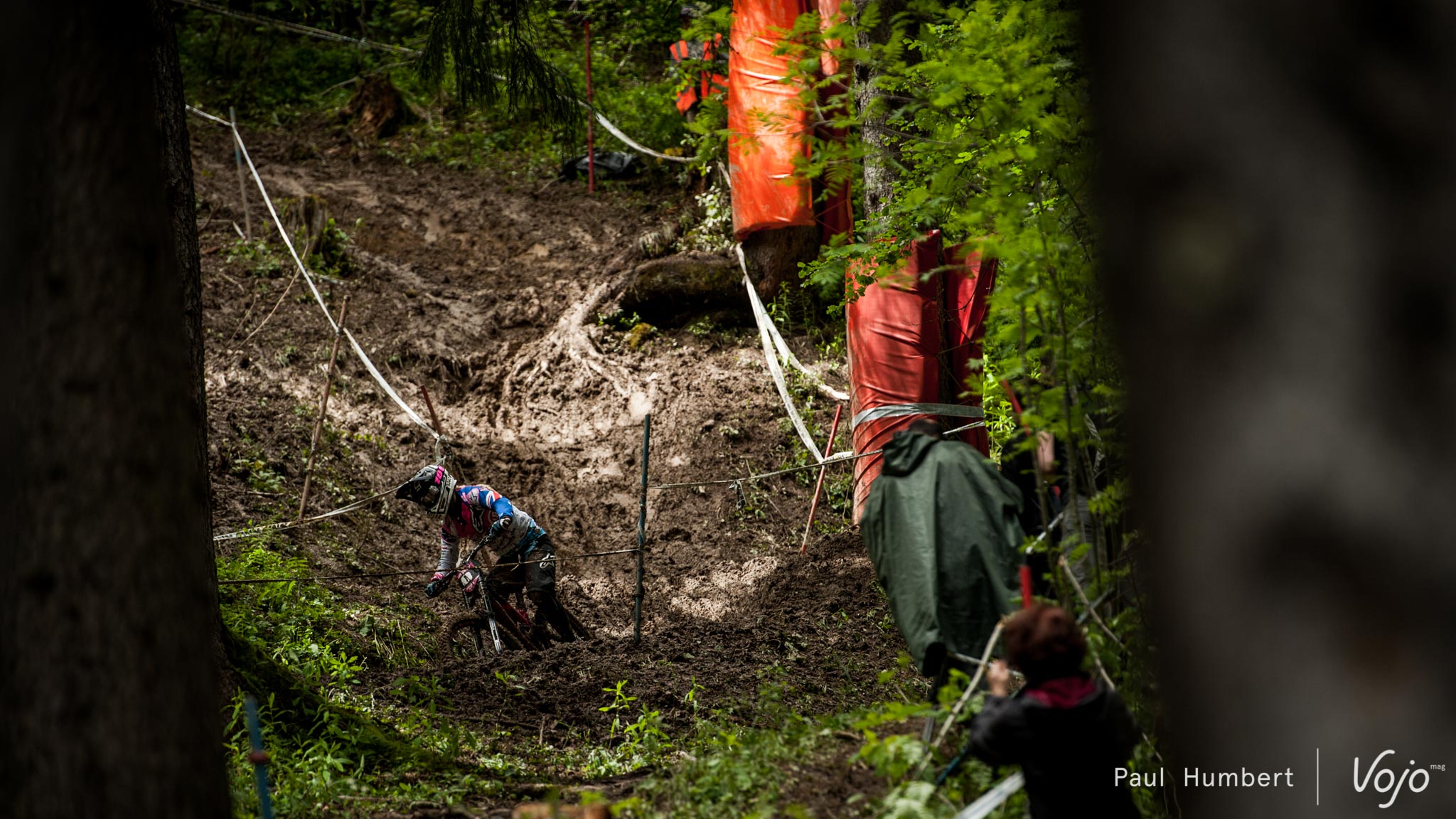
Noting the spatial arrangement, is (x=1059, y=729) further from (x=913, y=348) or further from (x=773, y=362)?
(x=773, y=362)

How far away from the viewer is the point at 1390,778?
110 centimetres

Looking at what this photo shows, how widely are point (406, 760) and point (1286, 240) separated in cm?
484

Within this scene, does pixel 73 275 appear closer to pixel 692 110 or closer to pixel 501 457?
pixel 501 457

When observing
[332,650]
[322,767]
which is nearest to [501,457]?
[332,650]

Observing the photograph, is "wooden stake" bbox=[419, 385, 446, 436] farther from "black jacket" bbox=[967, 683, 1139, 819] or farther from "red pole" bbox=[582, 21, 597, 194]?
"black jacket" bbox=[967, 683, 1139, 819]

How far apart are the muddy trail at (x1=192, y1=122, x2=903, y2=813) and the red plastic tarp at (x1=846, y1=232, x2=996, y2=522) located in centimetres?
127

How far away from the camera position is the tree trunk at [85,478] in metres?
2.38

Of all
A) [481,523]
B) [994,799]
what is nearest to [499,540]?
[481,523]

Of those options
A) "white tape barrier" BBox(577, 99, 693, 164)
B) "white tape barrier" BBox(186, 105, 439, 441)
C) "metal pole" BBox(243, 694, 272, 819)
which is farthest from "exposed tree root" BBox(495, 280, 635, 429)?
"metal pole" BBox(243, 694, 272, 819)

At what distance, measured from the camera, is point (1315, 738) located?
108 cm

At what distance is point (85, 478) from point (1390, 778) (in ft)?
8.49

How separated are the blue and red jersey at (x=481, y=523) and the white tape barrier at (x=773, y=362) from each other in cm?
294

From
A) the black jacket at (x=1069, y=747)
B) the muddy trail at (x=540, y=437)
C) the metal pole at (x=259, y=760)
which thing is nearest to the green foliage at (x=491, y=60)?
the muddy trail at (x=540, y=437)

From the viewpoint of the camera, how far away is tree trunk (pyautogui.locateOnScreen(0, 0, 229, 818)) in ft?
7.81
